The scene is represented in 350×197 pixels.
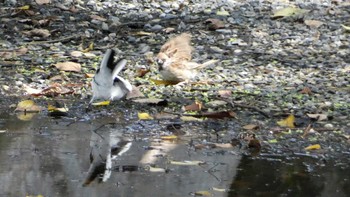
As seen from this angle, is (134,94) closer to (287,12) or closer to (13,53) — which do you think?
(13,53)

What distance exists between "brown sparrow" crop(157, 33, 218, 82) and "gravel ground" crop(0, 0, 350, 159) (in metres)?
0.10

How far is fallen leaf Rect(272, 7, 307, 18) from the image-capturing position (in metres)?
9.56

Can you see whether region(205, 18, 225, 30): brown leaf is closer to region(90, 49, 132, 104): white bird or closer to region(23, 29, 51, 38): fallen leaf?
region(23, 29, 51, 38): fallen leaf

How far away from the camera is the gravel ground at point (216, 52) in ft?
22.0

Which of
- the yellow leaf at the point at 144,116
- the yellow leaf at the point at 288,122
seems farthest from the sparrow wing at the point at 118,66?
the yellow leaf at the point at 288,122

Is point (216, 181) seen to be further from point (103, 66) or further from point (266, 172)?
point (103, 66)

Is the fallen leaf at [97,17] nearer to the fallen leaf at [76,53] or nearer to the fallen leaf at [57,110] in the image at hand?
the fallen leaf at [76,53]

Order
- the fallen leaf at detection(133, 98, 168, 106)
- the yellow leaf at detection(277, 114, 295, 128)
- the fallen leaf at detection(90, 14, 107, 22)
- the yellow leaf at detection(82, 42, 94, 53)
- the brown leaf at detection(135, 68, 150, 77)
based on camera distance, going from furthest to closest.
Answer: the fallen leaf at detection(90, 14, 107, 22) < the yellow leaf at detection(82, 42, 94, 53) < the brown leaf at detection(135, 68, 150, 77) < the fallen leaf at detection(133, 98, 168, 106) < the yellow leaf at detection(277, 114, 295, 128)

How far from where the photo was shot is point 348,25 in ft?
30.7

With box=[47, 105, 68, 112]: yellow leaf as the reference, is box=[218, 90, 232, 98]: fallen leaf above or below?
above

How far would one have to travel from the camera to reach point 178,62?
7445mm

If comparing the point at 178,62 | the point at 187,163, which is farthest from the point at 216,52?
the point at 187,163

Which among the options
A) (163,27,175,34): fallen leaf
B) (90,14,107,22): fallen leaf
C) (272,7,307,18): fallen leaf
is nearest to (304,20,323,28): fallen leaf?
(272,7,307,18): fallen leaf

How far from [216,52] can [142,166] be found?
137 inches
